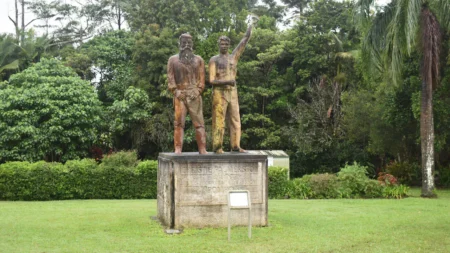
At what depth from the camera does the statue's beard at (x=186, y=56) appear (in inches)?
453

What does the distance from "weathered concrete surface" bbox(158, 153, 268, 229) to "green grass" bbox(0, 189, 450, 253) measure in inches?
12.0

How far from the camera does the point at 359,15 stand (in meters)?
18.5

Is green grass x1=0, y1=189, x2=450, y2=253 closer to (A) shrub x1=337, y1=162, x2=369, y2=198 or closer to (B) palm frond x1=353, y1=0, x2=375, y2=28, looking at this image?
(A) shrub x1=337, y1=162, x2=369, y2=198

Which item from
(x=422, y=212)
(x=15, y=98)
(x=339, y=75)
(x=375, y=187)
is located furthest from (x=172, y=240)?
(x=339, y=75)

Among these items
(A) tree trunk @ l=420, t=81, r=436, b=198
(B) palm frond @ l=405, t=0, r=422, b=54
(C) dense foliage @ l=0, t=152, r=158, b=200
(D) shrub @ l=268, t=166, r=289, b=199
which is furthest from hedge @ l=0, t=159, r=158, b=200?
(B) palm frond @ l=405, t=0, r=422, b=54

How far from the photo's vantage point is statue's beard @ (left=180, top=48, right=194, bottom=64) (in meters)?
11.5

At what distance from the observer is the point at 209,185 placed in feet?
35.9

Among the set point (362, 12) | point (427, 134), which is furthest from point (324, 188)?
point (362, 12)

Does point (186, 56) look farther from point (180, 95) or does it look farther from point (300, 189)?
point (300, 189)

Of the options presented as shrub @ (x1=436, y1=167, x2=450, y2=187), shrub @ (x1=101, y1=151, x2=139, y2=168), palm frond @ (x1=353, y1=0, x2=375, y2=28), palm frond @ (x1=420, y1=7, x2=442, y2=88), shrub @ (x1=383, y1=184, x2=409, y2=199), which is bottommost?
shrub @ (x1=383, y1=184, x2=409, y2=199)

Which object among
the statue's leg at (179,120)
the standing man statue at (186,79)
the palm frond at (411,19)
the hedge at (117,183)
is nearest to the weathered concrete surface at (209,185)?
the statue's leg at (179,120)

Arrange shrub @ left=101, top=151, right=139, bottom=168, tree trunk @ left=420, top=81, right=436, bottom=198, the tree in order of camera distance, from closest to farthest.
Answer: tree trunk @ left=420, top=81, right=436, bottom=198
shrub @ left=101, top=151, right=139, bottom=168
the tree

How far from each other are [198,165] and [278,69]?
22.2 meters

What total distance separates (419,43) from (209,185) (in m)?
11.3
